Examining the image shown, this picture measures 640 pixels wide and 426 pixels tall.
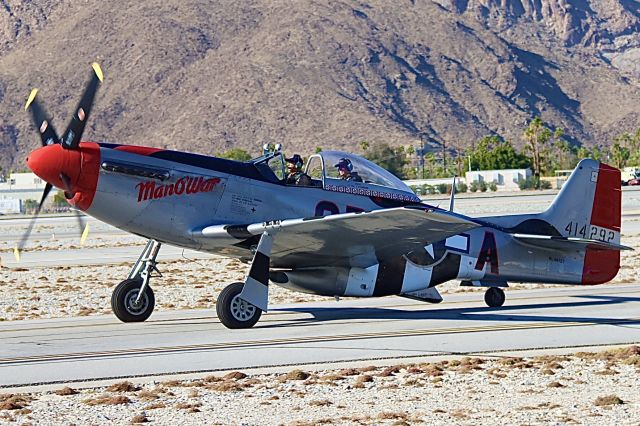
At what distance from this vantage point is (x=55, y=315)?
18.7 meters

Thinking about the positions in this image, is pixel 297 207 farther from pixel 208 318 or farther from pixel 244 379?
pixel 244 379

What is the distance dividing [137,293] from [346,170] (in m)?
3.61

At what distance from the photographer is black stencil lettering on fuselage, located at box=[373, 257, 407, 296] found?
1669cm

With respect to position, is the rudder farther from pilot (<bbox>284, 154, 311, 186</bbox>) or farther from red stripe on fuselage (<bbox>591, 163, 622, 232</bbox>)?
pilot (<bbox>284, 154, 311, 186</bbox>)

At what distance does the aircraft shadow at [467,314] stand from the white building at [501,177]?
92.8m

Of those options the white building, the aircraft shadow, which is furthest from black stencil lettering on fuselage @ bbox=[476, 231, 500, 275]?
the white building

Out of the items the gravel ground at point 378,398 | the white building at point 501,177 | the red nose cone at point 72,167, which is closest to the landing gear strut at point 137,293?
the red nose cone at point 72,167

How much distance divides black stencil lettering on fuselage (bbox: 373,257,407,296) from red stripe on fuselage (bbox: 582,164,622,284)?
138 inches

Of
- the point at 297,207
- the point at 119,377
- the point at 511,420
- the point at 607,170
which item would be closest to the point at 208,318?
the point at 297,207

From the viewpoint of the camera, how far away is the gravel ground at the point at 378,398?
951 centimetres

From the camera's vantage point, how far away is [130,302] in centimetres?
1673

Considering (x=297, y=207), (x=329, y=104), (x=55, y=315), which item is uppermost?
(x=329, y=104)

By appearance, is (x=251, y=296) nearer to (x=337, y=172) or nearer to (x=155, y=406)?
(x=337, y=172)

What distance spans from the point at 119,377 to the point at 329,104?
177627 millimetres
